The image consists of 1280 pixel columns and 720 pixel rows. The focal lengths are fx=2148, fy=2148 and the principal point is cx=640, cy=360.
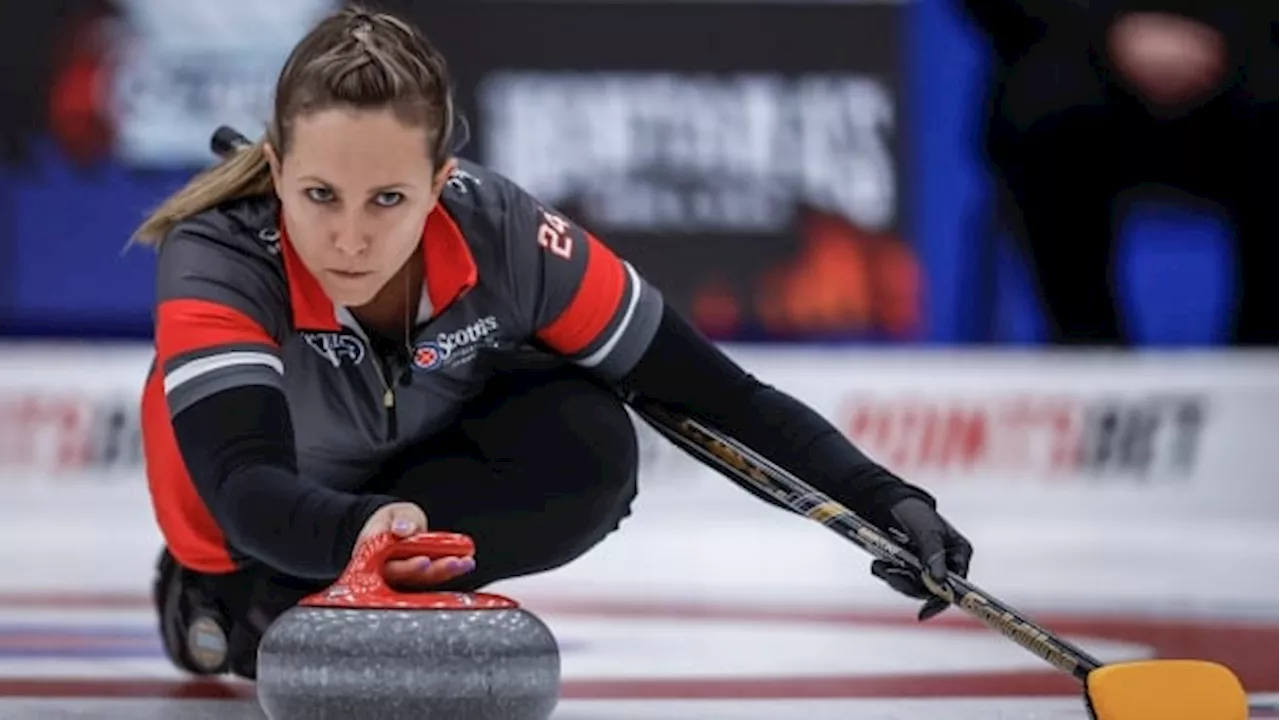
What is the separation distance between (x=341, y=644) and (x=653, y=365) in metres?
0.71

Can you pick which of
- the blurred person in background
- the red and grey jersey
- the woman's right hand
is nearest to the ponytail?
the red and grey jersey

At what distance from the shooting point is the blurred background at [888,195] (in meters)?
5.04

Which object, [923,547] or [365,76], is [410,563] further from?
[923,547]

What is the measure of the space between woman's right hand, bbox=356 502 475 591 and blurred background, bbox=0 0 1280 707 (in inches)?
129

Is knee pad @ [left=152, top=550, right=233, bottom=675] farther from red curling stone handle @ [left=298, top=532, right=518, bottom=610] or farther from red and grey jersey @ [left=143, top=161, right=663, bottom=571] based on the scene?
red curling stone handle @ [left=298, top=532, right=518, bottom=610]

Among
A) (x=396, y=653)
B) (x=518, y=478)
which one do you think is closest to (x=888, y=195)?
(x=518, y=478)

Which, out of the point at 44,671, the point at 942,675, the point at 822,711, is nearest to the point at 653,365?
the point at 822,711

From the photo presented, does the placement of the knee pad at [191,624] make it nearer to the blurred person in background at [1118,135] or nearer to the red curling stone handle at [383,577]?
the red curling stone handle at [383,577]

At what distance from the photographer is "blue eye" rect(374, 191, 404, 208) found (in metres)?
1.93

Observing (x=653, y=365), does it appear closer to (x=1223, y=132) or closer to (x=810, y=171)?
(x=810, y=171)

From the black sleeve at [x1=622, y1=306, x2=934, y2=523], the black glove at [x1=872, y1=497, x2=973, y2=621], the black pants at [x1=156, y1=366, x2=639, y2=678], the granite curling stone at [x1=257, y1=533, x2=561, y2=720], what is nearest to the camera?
the granite curling stone at [x1=257, y1=533, x2=561, y2=720]

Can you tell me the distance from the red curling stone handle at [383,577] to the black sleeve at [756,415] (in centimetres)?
56

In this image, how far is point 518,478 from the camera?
2.45 metres

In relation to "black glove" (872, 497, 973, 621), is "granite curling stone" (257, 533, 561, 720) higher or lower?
higher
